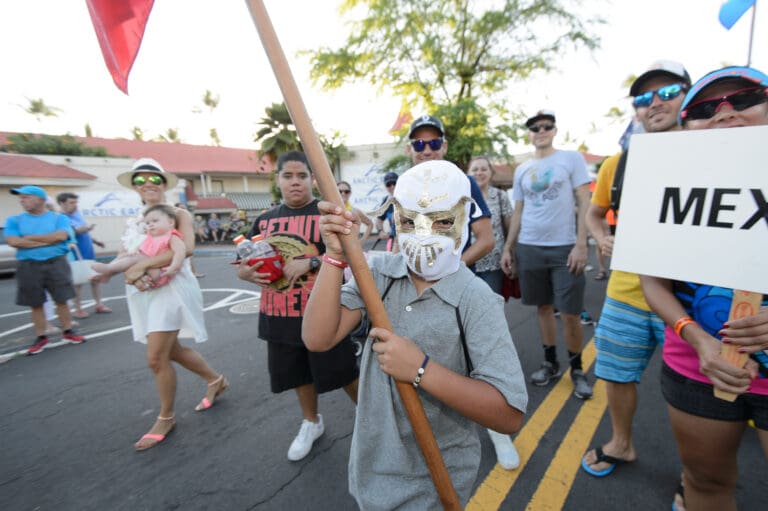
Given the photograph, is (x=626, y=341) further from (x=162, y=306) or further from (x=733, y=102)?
(x=162, y=306)

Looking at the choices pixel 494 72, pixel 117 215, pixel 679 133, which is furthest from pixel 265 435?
pixel 117 215

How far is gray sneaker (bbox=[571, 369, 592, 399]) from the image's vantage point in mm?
3105

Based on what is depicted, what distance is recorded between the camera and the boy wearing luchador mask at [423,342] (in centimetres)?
113

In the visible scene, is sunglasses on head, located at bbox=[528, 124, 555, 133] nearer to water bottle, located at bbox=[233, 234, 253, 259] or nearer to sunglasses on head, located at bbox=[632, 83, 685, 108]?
sunglasses on head, located at bbox=[632, 83, 685, 108]

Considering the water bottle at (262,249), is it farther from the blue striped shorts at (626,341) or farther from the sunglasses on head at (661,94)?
the sunglasses on head at (661,94)

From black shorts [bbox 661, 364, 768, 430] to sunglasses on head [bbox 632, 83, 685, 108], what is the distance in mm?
1470

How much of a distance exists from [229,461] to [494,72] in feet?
61.9

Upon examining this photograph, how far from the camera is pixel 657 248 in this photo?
1332 mm

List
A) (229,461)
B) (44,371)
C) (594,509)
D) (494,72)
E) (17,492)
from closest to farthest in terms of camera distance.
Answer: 1. (594,509)
2. (17,492)
3. (229,461)
4. (44,371)
5. (494,72)

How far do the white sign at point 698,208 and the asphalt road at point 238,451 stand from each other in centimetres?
Result: 159

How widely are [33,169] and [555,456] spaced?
A: 85.1 feet

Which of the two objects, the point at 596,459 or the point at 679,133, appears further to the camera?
the point at 596,459

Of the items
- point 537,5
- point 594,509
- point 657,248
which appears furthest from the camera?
point 537,5

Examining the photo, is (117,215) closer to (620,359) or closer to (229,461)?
(229,461)
